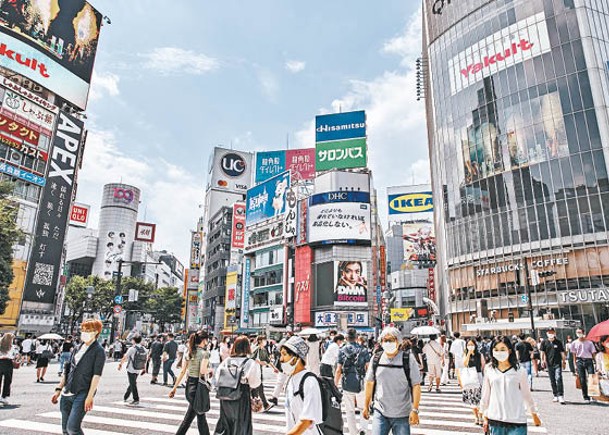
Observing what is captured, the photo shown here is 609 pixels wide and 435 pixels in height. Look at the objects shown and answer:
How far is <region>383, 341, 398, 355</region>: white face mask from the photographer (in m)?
4.99

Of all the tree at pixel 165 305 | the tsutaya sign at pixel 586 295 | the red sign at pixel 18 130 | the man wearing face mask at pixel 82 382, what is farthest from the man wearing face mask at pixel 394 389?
the tree at pixel 165 305

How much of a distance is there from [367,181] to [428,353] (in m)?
41.7

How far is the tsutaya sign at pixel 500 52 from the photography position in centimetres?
4097

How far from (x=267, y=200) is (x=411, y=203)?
1203 inches

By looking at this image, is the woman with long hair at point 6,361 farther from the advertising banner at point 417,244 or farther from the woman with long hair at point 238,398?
the advertising banner at point 417,244

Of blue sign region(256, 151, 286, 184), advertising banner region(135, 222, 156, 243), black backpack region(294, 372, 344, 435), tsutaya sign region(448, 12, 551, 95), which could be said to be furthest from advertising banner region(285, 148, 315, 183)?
black backpack region(294, 372, 344, 435)

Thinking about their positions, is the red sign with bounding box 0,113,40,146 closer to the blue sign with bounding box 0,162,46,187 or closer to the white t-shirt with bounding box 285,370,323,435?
the blue sign with bounding box 0,162,46,187

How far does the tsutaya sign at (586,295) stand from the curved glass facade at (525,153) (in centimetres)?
16

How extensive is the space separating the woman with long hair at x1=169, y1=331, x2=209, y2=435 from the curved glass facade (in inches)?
1402

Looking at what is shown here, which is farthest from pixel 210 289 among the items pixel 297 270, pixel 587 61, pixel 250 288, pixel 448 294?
pixel 587 61

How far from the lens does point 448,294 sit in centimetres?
4675

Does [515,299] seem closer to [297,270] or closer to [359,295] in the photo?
[359,295]

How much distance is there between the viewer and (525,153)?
133 ft

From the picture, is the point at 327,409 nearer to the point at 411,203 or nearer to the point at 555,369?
the point at 555,369
